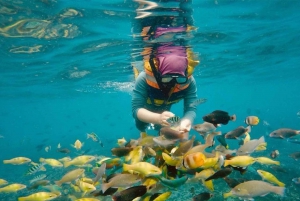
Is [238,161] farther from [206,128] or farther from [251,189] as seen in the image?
[206,128]

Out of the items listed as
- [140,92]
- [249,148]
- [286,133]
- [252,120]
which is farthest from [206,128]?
[286,133]

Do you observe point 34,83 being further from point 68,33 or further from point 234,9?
point 234,9

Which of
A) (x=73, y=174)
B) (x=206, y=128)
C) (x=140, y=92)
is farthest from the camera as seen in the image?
(x=140, y=92)

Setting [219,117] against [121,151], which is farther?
[219,117]

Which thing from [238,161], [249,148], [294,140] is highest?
[238,161]

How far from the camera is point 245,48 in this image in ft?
74.3

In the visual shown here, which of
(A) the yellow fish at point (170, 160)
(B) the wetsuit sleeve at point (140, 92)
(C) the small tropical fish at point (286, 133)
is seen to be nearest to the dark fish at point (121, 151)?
(A) the yellow fish at point (170, 160)

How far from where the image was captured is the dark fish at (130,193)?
116 inches

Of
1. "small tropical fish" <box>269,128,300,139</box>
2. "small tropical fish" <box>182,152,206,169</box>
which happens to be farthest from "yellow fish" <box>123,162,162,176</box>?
"small tropical fish" <box>269,128,300,139</box>

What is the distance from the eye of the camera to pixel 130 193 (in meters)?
2.97

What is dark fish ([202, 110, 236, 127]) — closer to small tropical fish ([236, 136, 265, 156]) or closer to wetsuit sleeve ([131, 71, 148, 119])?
small tropical fish ([236, 136, 265, 156])

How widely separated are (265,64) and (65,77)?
25131 mm

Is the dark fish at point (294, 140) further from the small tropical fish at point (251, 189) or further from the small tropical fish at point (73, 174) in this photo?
the small tropical fish at point (73, 174)

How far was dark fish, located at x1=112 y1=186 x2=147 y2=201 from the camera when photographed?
2.96m
